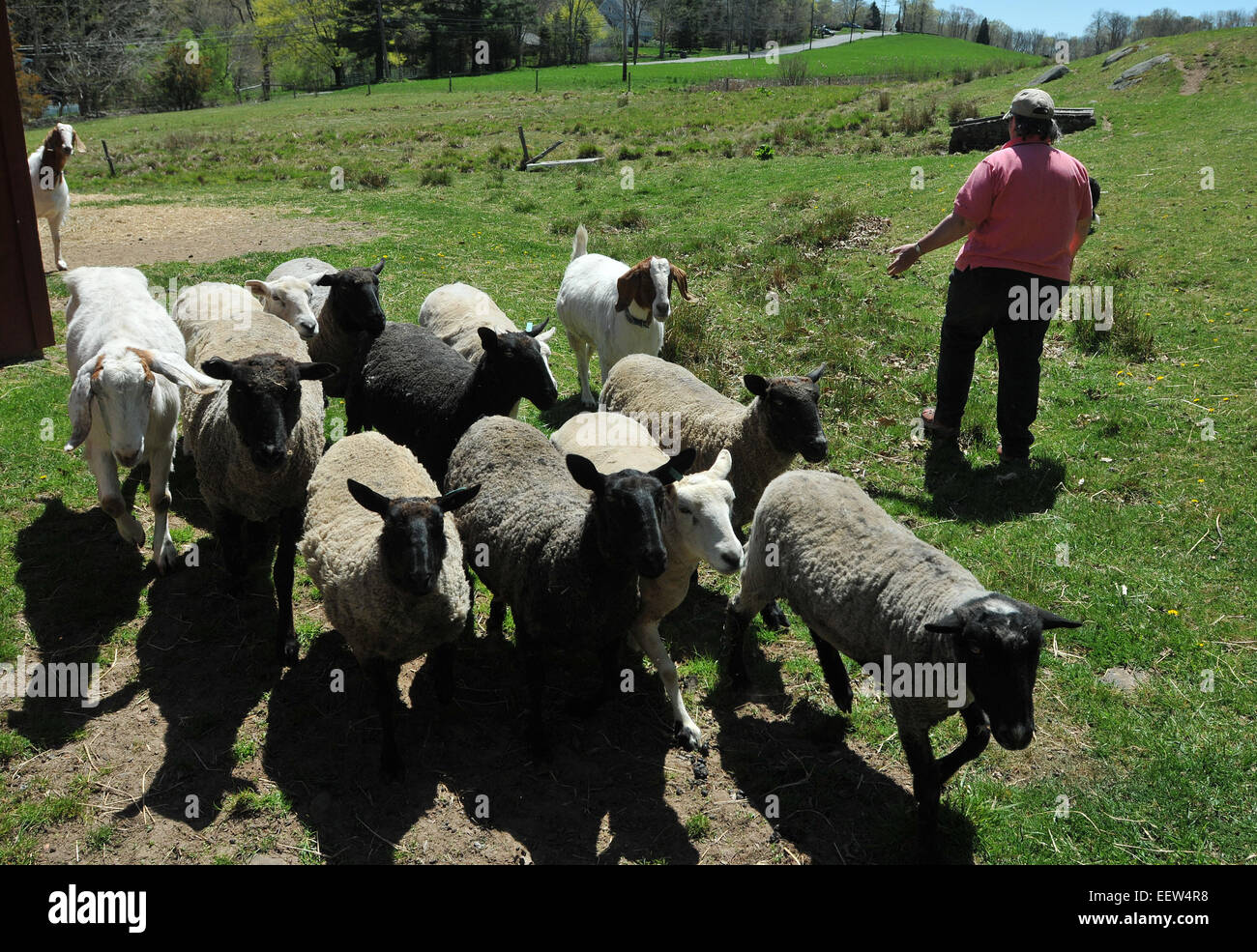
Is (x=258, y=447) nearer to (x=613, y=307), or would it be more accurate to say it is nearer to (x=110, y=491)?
(x=110, y=491)

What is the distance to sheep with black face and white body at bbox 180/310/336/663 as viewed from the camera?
219 inches

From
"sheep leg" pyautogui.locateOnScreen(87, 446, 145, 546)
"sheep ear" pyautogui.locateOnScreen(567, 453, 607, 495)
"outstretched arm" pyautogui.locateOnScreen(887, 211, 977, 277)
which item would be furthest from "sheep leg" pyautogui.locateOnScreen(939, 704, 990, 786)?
"sheep leg" pyautogui.locateOnScreen(87, 446, 145, 546)

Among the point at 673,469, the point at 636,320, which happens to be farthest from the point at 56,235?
the point at 673,469

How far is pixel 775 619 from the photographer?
622 cm

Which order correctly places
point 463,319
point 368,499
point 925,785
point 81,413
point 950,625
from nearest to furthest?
1. point 950,625
2. point 925,785
3. point 368,499
4. point 81,413
5. point 463,319

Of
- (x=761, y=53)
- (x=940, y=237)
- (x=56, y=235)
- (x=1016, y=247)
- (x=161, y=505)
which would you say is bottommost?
(x=161, y=505)

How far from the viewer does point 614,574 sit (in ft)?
16.0

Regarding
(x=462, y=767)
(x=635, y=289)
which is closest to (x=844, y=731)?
(x=462, y=767)

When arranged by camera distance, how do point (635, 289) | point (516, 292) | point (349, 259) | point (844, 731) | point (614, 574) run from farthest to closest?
point (349, 259) → point (516, 292) → point (635, 289) → point (844, 731) → point (614, 574)

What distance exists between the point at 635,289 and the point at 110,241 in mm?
12314

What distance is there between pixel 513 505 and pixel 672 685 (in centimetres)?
151

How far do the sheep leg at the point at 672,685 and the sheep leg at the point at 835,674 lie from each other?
0.90 m

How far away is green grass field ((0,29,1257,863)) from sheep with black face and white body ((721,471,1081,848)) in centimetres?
47

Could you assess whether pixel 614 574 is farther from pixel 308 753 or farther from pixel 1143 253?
pixel 1143 253
